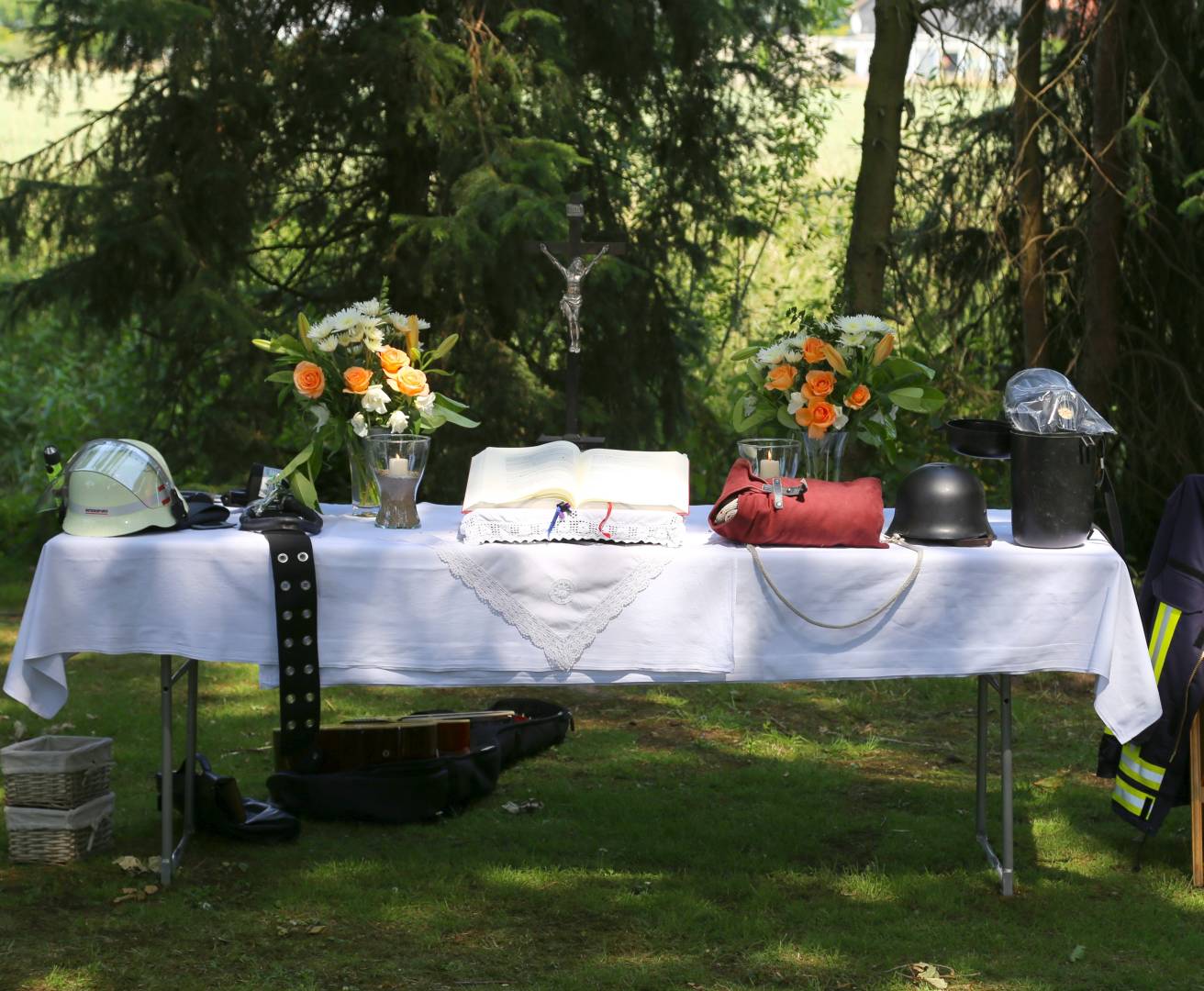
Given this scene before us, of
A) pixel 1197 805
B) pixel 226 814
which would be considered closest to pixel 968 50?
pixel 1197 805

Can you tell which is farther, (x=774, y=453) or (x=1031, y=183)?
(x=1031, y=183)

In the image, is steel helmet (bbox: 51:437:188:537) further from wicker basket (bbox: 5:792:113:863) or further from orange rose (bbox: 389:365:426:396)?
wicker basket (bbox: 5:792:113:863)

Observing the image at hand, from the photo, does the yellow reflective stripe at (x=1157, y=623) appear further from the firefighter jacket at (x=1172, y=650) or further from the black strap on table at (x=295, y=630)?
the black strap on table at (x=295, y=630)

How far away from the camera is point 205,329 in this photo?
7.17 meters

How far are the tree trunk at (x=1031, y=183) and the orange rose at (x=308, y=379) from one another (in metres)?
4.51

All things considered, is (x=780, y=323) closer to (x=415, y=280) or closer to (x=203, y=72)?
(x=415, y=280)

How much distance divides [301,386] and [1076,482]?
184 cm

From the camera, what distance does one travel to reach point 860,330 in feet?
12.0

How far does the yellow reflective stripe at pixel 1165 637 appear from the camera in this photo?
145 inches

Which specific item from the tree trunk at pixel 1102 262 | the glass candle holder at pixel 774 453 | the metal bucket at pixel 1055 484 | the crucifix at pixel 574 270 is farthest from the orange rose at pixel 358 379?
the tree trunk at pixel 1102 262

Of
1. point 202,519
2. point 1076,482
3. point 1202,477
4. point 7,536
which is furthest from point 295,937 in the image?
point 7,536

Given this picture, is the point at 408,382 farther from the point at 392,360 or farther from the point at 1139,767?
the point at 1139,767

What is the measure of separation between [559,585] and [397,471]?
534 millimetres

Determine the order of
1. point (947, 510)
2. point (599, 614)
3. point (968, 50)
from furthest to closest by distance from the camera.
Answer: point (968, 50) → point (947, 510) → point (599, 614)
